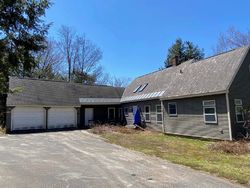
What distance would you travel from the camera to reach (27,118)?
25312 millimetres

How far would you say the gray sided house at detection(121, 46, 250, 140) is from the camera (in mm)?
15375

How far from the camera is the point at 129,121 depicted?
27688 mm

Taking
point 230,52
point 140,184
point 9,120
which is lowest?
point 140,184

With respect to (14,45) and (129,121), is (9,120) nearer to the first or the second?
(129,121)

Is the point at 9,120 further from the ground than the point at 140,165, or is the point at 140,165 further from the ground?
the point at 9,120

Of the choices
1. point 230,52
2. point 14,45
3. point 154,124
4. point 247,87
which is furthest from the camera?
point 154,124

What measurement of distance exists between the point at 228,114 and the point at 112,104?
17132 millimetres

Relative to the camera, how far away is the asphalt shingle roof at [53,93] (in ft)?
84.1

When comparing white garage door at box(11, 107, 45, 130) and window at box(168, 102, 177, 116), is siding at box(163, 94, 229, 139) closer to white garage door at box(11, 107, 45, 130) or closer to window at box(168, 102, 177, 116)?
window at box(168, 102, 177, 116)

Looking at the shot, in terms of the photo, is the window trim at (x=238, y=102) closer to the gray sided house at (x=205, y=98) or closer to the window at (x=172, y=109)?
the gray sided house at (x=205, y=98)

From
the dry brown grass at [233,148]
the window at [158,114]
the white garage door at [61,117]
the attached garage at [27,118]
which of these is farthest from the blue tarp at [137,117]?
the dry brown grass at [233,148]

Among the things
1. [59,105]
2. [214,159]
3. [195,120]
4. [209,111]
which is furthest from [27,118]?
[214,159]

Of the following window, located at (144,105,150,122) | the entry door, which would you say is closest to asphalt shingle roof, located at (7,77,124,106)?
the entry door

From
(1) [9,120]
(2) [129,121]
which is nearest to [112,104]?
(2) [129,121]
